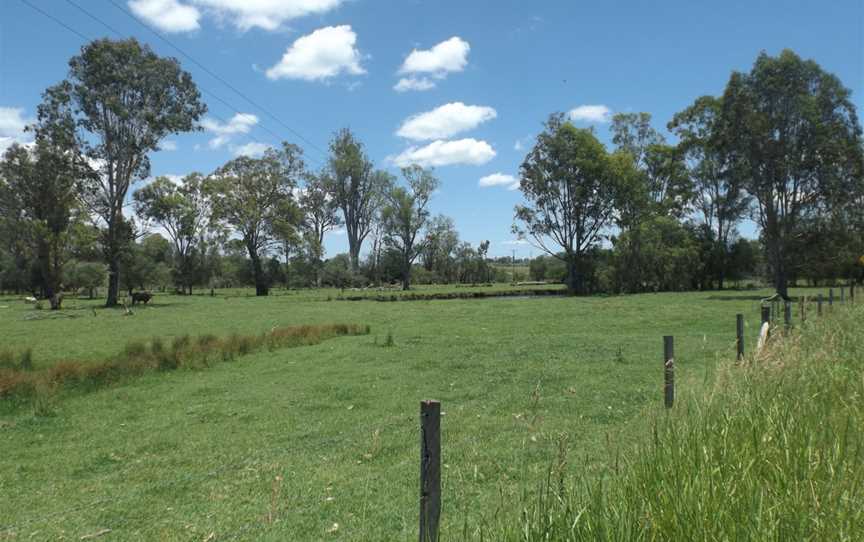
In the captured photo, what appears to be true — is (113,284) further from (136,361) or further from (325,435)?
(325,435)

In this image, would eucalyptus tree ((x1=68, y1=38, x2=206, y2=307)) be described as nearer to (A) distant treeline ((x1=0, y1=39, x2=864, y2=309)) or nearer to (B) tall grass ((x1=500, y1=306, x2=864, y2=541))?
(A) distant treeline ((x1=0, y1=39, x2=864, y2=309))

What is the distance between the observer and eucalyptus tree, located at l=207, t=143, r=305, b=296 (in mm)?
63844

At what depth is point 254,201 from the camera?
64875 mm

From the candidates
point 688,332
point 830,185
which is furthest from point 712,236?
point 688,332

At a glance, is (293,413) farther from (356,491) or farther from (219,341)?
(219,341)

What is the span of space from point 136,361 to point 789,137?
151 feet

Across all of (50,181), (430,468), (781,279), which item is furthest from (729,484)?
(50,181)

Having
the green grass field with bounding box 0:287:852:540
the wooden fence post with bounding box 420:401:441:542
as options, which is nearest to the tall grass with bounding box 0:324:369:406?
the green grass field with bounding box 0:287:852:540

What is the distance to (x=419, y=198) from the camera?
8338 cm

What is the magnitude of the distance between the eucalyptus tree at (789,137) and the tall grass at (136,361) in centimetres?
3666

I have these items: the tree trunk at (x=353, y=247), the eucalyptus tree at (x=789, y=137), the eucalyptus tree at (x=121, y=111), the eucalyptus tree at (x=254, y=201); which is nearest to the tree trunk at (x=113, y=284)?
the eucalyptus tree at (x=121, y=111)

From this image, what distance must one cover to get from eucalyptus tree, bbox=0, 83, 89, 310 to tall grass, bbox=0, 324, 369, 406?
28474mm

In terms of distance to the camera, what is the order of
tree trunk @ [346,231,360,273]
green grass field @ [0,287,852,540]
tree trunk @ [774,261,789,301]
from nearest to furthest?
green grass field @ [0,287,852,540]
tree trunk @ [774,261,789,301]
tree trunk @ [346,231,360,273]

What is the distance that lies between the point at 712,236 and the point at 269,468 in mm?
65674
